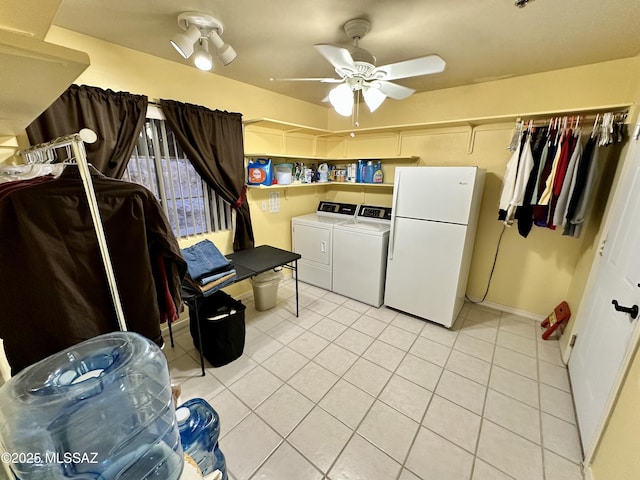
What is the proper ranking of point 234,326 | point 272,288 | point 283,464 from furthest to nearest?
point 272,288
point 234,326
point 283,464

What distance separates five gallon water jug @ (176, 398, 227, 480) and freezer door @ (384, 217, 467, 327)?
2095 millimetres

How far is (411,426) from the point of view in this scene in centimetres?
163

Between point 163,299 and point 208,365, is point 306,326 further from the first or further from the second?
point 163,299

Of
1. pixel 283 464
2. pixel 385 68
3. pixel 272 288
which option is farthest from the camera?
pixel 272 288

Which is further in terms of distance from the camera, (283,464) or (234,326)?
(234,326)

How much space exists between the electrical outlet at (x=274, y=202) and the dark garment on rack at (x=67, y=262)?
7.51 feet

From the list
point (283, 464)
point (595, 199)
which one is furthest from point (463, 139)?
point (283, 464)

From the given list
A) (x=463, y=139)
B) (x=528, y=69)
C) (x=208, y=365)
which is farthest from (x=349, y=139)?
(x=208, y=365)

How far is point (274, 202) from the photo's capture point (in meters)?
3.32

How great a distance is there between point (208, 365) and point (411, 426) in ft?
5.14

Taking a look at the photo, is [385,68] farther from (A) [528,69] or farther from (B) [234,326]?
(B) [234,326]

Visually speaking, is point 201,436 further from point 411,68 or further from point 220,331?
point 411,68

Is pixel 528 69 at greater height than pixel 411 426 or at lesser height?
greater

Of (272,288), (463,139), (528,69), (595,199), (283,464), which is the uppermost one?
(528,69)
